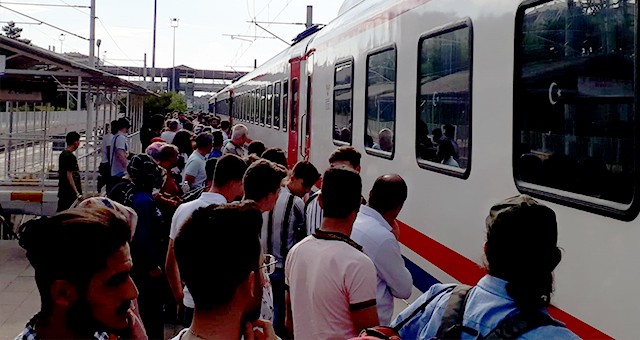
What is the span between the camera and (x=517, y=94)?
12.6ft

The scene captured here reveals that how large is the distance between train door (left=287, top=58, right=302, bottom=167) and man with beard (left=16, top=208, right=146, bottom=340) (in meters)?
9.77

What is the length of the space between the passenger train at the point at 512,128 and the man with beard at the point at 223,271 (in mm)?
1498

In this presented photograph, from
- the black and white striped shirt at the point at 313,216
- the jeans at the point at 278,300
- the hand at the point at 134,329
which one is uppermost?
the black and white striped shirt at the point at 313,216

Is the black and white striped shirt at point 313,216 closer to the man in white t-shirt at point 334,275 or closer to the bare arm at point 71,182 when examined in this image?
the man in white t-shirt at point 334,275

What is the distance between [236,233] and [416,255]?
10.9 feet

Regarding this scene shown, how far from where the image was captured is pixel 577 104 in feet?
10.8

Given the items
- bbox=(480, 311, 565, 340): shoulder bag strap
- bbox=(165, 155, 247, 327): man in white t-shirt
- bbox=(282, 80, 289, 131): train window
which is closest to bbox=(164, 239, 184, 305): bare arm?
bbox=(165, 155, 247, 327): man in white t-shirt

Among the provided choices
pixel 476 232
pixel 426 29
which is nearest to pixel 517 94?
pixel 476 232

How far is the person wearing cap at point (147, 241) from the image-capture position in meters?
5.20

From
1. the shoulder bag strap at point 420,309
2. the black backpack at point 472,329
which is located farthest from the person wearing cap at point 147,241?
the black backpack at point 472,329

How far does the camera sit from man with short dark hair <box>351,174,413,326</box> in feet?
12.5

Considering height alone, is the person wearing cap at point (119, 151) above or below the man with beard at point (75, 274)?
above

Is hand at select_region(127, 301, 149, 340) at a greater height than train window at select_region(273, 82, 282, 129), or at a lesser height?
lesser

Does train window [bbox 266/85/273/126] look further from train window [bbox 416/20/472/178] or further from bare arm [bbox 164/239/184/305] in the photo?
bare arm [bbox 164/239/184/305]
